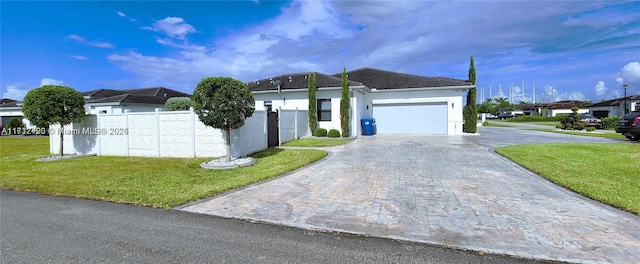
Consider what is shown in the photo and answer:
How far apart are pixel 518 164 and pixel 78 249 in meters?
9.70

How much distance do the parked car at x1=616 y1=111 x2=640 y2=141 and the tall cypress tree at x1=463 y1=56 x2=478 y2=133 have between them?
659 cm

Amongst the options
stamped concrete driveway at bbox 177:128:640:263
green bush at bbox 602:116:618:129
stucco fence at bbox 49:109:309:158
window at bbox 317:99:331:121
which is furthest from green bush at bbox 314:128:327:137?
green bush at bbox 602:116:618:129

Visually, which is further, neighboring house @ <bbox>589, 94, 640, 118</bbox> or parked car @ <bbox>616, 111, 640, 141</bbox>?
neighboring house @ <bbox>589, 94, 640, 118</bbox>

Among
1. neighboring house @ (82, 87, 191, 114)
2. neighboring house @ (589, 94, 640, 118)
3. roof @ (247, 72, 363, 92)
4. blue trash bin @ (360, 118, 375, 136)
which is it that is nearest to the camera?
roof @ (247, 72, 363, 92)

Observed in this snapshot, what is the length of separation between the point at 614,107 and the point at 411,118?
137ft

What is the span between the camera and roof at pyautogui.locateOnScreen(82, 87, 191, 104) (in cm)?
2389

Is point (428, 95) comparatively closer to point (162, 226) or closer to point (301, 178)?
point (301, 178)

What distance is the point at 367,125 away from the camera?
751 inches

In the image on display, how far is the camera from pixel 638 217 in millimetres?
4152

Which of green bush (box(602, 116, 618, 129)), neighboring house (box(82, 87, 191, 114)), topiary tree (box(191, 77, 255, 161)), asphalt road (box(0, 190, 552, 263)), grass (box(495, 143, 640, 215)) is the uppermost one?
neighboring house (box(82, 87, 191, 114))

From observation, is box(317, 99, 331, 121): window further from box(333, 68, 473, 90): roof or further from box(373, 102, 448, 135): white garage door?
box(333, 68, 473, 90): roof

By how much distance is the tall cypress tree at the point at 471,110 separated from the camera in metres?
18.9

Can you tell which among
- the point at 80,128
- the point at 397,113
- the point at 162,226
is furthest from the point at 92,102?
the point at 162,226

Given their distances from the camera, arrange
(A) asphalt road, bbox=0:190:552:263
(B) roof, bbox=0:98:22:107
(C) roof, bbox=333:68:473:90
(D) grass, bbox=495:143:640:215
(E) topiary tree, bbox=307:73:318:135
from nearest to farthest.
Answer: (A) asphalt road, bbox=0:190:552:263 < (D) grass, bbox=495:143:640:215 < (E) topiary tree, bbox=307:73:318:135 < (C) roof, bbox=333:68:473:90 < (B) roof, bbox=0:98:22:107
